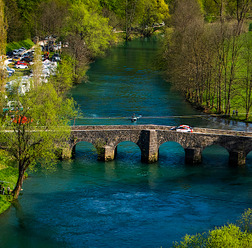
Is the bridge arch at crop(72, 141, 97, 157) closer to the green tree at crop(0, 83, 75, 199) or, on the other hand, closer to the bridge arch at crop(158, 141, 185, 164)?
the bridge arch at crop(158, 141, 185, 164)

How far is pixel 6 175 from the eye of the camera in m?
67.1

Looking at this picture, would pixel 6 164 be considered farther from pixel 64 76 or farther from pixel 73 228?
pixel 64 76

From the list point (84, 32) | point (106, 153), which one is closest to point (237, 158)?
point (106, 153)

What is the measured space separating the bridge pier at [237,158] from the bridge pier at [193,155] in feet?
15.5

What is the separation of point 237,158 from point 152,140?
520 inches

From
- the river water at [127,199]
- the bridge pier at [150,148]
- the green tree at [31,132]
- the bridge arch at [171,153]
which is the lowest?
the river water at [127,199]

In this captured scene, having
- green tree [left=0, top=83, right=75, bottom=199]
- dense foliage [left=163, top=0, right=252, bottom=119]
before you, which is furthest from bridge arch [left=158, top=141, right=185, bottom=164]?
dense foliage [left=163, top=0, right=252, bottom=119]

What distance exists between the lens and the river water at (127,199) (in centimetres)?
5475

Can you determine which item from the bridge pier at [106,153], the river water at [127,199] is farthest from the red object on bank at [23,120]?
the bridge pier at [106,153]

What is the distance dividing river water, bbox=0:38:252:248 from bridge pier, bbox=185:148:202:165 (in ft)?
3.92

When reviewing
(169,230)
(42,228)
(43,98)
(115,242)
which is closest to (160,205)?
(169,230)

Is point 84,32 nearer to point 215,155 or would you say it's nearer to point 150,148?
point 215,155

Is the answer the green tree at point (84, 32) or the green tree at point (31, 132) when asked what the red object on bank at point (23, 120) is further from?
the green tree at point (84, 32)

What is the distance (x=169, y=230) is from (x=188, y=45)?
221 feet
